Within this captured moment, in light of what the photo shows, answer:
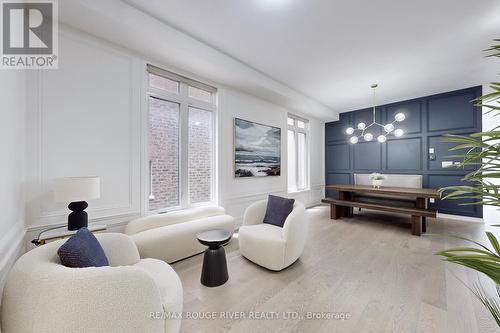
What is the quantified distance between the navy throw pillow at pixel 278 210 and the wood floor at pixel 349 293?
571 millimetres

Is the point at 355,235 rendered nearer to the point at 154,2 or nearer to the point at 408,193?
the point at 408,193

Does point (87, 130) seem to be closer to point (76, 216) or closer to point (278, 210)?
point (76, 216)

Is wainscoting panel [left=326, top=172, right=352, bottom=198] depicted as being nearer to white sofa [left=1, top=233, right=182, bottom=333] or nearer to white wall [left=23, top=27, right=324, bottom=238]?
white wall [left=23, top=27, right=324, bottom=238]

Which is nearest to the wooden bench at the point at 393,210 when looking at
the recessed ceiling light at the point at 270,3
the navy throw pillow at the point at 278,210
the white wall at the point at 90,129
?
the navy throw pillow at the point at 278,210

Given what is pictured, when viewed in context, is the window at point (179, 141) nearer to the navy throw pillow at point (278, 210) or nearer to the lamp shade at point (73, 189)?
the lamp shade at point (73, 189)

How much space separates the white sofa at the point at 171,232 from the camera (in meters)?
2.37

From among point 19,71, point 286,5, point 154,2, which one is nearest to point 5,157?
point 19,71

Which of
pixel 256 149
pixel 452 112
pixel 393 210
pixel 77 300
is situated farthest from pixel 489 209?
pixel 77 300

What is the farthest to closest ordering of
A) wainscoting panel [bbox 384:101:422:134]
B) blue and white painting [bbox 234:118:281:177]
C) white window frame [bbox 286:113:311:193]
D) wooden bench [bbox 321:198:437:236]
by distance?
white window frame [bbox 286:113:311:193]
wainscoting panel [bbox 384:101:422:134]
blue and white painting [bbox 234:118:281:177]
wooden bench [bbox 321:198:437:236]

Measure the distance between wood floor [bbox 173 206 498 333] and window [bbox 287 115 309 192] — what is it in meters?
2.79

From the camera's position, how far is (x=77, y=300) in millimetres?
1021

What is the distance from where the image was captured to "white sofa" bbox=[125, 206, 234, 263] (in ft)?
7.79

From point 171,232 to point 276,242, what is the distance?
1.32 m

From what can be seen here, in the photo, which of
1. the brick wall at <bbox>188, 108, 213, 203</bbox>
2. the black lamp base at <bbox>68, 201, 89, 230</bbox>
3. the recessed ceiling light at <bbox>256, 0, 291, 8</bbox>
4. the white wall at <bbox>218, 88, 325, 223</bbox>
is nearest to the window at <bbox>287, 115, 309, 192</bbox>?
the white wall at <bbox>218, 88, 325, 223</bbox>
